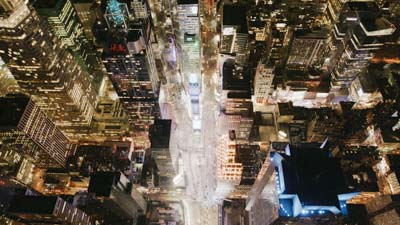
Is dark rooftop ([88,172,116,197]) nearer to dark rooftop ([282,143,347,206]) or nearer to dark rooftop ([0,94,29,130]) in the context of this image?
Answer: dark rooftop ([0,94,29,130])

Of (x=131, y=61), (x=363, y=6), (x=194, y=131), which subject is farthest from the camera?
(x=363, y=6)

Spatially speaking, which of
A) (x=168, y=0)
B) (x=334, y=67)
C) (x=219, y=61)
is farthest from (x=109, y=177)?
(x=334, y=67)

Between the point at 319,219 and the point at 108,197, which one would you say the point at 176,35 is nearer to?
the point at 108,197

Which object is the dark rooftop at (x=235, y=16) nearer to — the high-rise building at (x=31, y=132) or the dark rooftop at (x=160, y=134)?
the dark rooftop at (x=160, y=134)

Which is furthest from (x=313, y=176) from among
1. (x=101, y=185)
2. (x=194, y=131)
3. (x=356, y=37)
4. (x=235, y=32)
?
(x=356, y=37)

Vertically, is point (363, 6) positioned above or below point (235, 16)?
above

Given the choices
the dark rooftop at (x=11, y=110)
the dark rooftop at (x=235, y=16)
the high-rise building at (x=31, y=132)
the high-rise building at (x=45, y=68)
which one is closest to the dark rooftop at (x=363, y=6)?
the dark rooftop at (x=235, y=16)

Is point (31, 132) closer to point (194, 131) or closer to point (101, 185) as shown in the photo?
point (101, 185)
